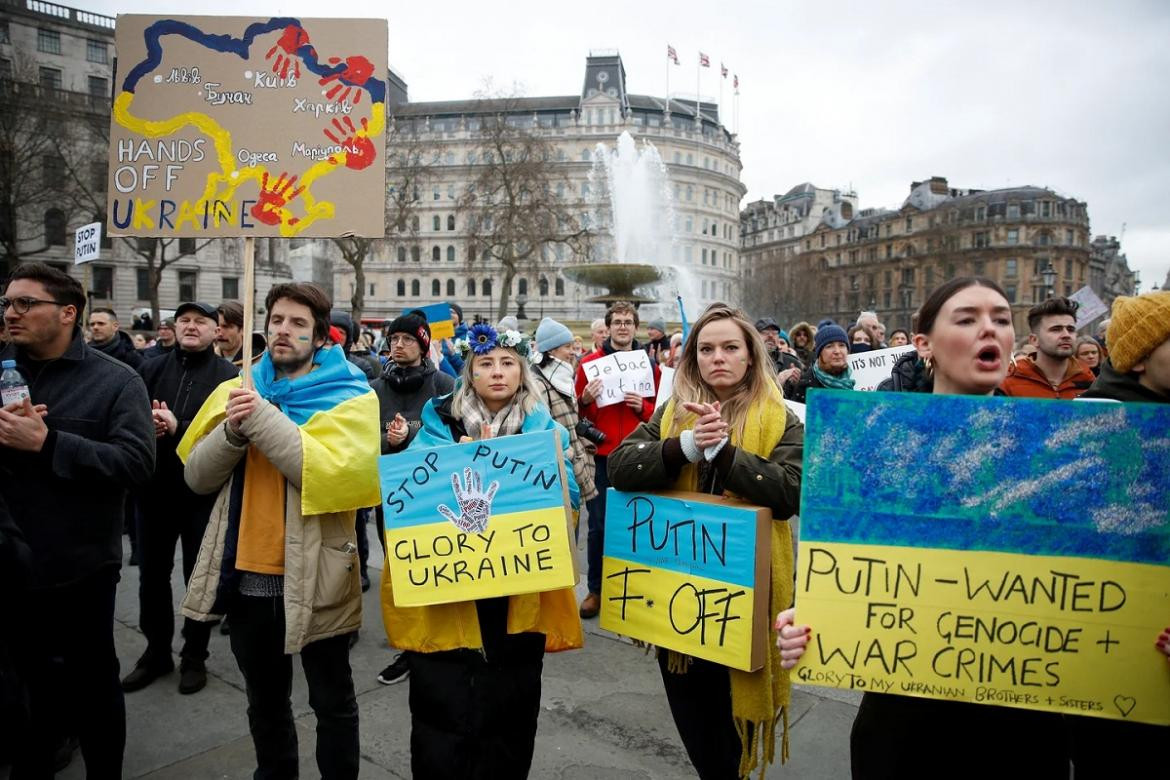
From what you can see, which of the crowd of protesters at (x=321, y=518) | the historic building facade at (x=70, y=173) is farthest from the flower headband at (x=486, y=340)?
the historic building facade at (x=70, y=173)

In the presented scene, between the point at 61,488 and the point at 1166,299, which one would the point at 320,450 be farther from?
the point at 1166,299

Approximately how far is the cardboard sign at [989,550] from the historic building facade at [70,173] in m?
A: 37.5

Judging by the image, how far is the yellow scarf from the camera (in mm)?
2514

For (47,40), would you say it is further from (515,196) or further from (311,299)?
(311,299)

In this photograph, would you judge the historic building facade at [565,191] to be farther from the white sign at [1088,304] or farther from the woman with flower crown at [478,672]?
the woman with flower crown at [478,672]

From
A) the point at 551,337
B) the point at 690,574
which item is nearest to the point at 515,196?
the point at 551,337

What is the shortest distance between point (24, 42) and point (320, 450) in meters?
64.4

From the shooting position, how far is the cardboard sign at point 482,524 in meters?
2.55

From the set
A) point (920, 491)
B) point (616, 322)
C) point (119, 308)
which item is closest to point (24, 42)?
point (119, 308)

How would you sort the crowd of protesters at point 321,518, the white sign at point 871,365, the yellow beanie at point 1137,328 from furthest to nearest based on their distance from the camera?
the white sign at point 871,365 < the crowd of protesters at point 321,518 < the yellow beanie at point 1137,328

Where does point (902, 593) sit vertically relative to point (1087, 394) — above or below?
below

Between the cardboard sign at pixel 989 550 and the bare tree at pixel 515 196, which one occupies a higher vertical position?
the bare tree at pixel 515 196

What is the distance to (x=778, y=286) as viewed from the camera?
81.0 meters

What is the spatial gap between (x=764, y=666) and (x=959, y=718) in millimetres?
680
